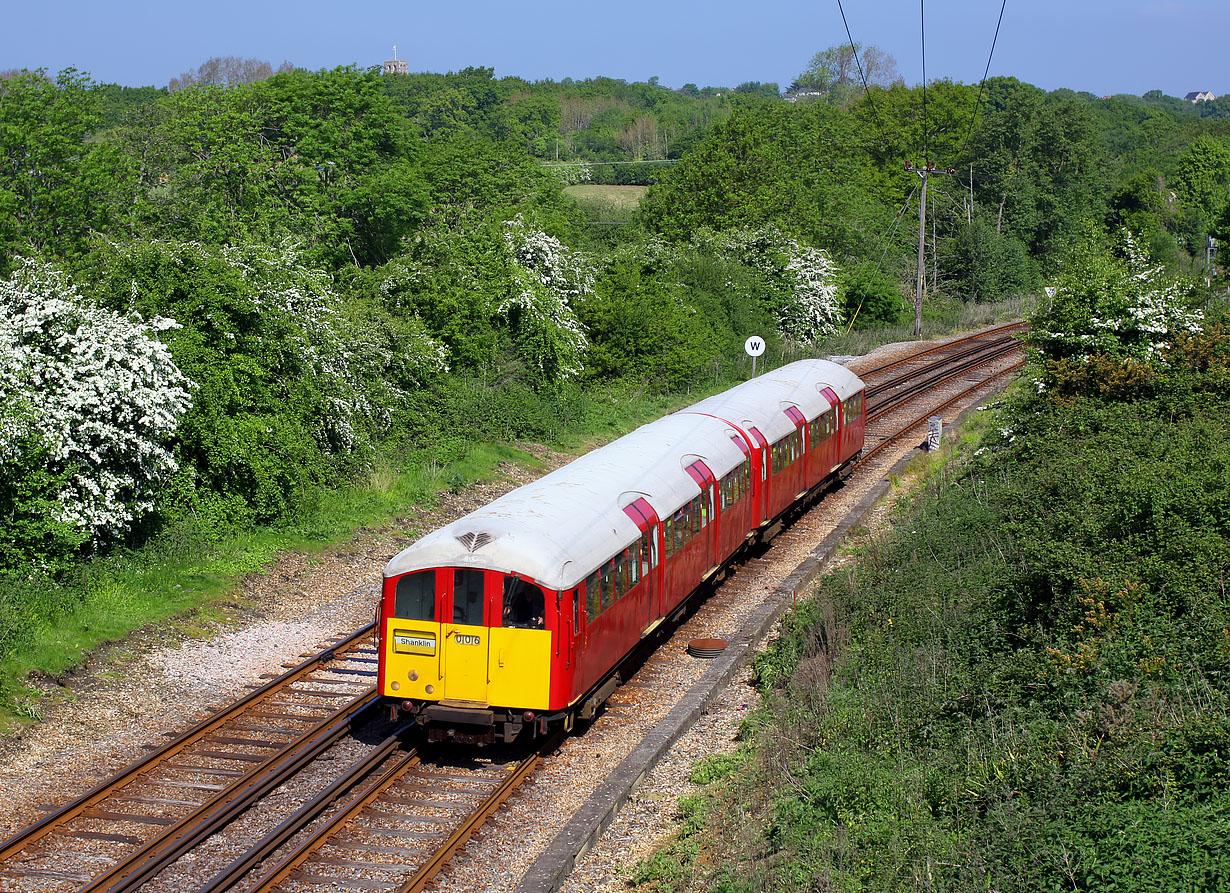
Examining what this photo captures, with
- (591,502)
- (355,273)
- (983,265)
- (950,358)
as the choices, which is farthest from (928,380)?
(983,265)

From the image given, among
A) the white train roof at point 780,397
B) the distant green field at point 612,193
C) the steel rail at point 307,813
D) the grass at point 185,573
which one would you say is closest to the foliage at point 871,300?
the white train roof at point 780,397

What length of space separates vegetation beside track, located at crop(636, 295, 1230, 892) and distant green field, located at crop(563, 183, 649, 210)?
244ft

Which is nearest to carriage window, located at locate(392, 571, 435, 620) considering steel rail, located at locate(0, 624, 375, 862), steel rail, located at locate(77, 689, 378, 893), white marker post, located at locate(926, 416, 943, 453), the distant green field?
steel rail, located at locate(77, 689, 378, 893)

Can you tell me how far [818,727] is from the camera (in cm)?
1127

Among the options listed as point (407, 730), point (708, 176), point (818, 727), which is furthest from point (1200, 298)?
point (708, 176)

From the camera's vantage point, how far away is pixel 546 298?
1224 inches

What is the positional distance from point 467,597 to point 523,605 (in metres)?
0.62

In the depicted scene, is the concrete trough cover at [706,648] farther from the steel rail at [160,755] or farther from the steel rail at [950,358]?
the steel rail at [950,358]

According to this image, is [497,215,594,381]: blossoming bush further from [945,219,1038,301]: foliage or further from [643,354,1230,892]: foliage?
[945,219,1038,301]: foliage

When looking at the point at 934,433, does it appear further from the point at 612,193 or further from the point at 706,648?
the point at 612,193

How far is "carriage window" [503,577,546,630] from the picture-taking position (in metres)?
11.6

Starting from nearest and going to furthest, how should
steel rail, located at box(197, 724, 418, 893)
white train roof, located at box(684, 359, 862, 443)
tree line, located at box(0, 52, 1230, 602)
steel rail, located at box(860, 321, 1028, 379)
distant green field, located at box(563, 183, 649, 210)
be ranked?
1. steel rail, located at box(197, 724, 418, 893)
2. tree line, located at box(0, 52, 1230, 602)
3. white train roof, located at box(684, 359, 862, 443)
4. steel rail, located at box(860, 321, 1028, 379)
5. distant green field, located at box(563, 183, 649, 210)

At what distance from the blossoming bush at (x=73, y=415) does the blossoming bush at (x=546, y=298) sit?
46.4ft

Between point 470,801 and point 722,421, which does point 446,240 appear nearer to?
point 722,421
